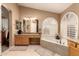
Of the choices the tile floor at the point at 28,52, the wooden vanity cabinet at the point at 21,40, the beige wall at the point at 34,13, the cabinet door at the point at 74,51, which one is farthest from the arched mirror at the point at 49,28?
the cabinet door at the point at 74,51

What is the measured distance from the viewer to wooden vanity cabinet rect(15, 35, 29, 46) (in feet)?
27.6

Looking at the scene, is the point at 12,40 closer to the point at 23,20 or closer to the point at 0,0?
the point at 23,20

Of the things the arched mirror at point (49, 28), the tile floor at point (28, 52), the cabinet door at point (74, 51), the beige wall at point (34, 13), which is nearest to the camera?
the cabinet door at point (74, 51)

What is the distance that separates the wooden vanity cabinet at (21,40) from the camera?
842 cm

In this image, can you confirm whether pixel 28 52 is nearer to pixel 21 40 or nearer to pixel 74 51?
pixel 21 40

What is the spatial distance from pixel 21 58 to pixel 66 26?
6.40m

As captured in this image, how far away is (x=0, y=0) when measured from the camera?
2738 mm

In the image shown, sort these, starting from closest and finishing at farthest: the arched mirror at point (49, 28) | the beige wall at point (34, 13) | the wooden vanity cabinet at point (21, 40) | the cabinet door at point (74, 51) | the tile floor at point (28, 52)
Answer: the cabinet door at point (74, 51), the tile floor at point (28, 52), the wooden vanity cabinet at point (21, 40), the arched mirror at point (49, 28), the beige wall at point (34, 13)

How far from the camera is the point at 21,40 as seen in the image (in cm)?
846

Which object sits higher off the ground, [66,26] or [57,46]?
[66,26]

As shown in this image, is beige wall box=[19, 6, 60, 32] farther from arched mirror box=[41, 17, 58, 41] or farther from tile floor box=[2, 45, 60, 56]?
tile floor box=[2, 45, 60, 56]

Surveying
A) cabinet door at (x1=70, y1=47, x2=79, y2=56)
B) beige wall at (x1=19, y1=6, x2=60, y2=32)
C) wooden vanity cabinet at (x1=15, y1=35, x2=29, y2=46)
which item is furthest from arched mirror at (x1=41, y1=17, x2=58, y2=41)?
cabinet door at (x1=70, y1=47, x2=79, y2=56)

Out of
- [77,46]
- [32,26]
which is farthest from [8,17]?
[77,46]

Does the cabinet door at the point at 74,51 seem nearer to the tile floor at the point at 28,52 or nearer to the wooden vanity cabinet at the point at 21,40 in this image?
the tile floor at the point at 28,52
